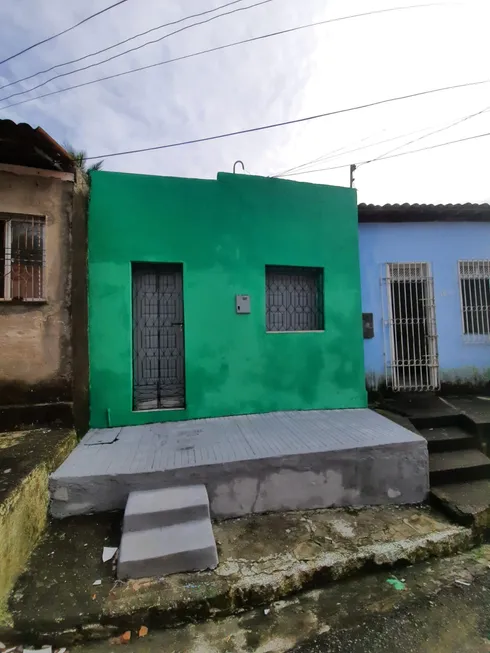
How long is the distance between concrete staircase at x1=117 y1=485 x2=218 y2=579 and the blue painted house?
3894mm

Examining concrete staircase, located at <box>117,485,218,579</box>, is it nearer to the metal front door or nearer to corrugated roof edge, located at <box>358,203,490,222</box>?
the metal front door

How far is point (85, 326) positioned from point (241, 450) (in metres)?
2.67

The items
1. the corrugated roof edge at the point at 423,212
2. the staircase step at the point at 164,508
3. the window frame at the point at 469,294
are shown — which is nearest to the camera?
the staircase step at the point at 164,508

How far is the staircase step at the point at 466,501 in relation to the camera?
3203 mm

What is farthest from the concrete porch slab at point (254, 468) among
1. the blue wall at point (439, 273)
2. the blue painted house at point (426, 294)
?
the blue wall at point (439, 273)

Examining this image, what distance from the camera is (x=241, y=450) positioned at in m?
3.58

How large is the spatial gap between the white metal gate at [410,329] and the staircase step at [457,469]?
174 centimetres

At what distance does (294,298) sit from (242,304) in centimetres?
97

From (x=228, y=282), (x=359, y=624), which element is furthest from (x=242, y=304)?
(x=359, y=624)

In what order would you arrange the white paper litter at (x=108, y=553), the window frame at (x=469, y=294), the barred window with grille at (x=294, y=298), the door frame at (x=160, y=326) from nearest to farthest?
the white paper litter at (x=108, y=553)
the door frame at (x=160, y=326)
the barred window with grille at (x=294, y=298)
the window frame at (x=469, y=294)

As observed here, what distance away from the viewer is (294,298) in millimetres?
5371

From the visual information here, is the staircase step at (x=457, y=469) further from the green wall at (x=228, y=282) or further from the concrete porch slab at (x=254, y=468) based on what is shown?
the green wall at (x=228, y=282)

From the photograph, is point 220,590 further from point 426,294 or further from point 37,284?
point 426,294

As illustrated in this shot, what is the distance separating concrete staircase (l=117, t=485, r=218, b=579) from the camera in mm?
Result: 2535
